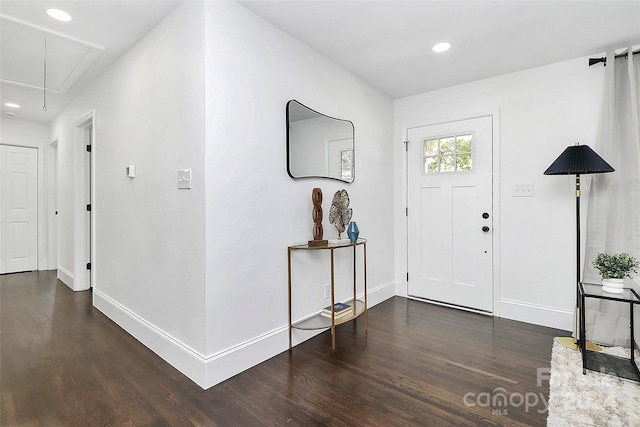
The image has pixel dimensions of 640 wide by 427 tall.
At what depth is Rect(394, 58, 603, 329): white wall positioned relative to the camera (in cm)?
289

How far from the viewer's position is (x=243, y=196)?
7.27ft

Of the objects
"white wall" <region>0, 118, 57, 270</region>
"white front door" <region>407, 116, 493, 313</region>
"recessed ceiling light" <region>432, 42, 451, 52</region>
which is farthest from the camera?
"white wall" <region>0, 118, 57, 270</region>

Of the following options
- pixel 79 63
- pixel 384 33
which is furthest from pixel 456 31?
pixel 79 63

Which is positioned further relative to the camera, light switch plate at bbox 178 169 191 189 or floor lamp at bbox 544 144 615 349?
floor lamp at bbox 544 144 615 349

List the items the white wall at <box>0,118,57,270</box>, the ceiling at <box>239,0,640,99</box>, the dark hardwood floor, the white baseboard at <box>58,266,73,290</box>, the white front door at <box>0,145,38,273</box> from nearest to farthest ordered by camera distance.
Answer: the dark hardwood floor
the ceiling at <box>239,0,640,99</box>
the white baseboard at <box>58,266,73,290</box>
the white front door at <box>0,145,38,273</box>
the white wall at <box>0,118,57,270</box>

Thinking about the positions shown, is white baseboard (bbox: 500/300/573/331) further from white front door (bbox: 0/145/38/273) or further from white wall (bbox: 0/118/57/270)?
white front door (bbox: 0/145/38/273)

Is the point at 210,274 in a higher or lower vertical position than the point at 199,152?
lower

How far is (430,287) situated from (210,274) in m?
2.64

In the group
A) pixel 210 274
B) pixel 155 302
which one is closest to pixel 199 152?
pixel 210 274

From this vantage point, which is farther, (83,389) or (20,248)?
(20,248)

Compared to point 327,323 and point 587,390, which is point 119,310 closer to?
point 327,323

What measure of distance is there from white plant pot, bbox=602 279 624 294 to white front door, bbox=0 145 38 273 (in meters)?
7.45

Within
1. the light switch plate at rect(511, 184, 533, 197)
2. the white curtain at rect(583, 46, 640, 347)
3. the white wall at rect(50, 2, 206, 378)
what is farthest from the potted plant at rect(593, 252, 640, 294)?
the white wall at rect(50, 2, 206, 378)

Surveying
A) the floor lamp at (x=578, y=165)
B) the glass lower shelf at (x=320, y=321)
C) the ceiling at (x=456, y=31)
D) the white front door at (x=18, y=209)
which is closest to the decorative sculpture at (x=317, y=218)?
the glass lower shelf at (x=320, y=321)
